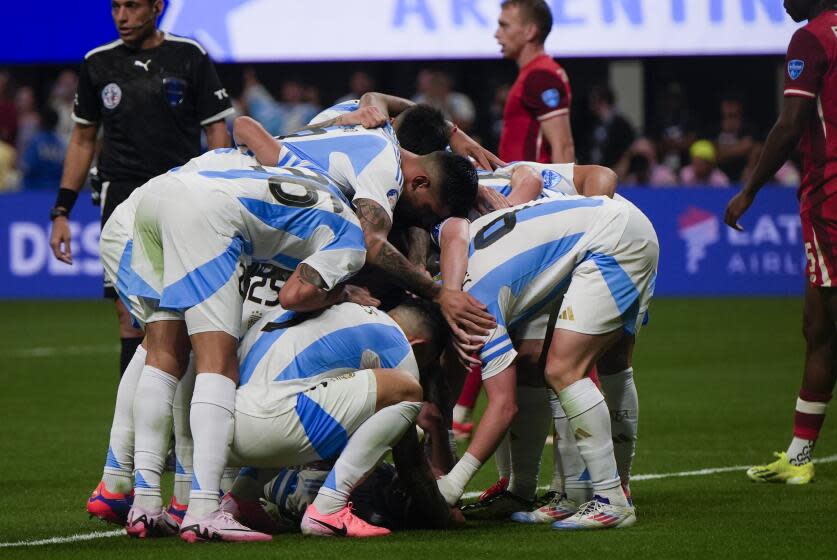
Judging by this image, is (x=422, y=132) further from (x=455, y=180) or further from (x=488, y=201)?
(x=455, y=180)

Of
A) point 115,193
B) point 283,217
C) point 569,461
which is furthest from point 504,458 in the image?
point 115,193

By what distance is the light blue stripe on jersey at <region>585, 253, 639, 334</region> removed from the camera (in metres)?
6.25

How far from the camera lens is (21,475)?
754 centimetres

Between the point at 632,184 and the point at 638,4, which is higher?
the point at 638,4

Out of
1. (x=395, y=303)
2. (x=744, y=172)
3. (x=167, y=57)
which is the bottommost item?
(x=744, y=172)

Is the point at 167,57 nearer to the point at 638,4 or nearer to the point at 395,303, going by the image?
the point at 395,303

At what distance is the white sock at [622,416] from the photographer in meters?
6.66

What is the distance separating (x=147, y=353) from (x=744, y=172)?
14.9 metres

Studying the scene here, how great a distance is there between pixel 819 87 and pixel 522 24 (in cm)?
266

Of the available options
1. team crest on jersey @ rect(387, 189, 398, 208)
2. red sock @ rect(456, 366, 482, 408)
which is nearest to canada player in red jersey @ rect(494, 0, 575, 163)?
red sock @ rect(456, 366, 482, 408)

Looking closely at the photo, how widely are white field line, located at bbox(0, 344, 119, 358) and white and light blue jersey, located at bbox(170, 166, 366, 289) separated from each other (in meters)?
7.50

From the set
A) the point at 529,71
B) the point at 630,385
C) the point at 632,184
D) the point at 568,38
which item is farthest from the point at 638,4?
the point at 630,385

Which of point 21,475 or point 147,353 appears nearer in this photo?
point 147,353

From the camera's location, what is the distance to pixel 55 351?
13.4 metres
